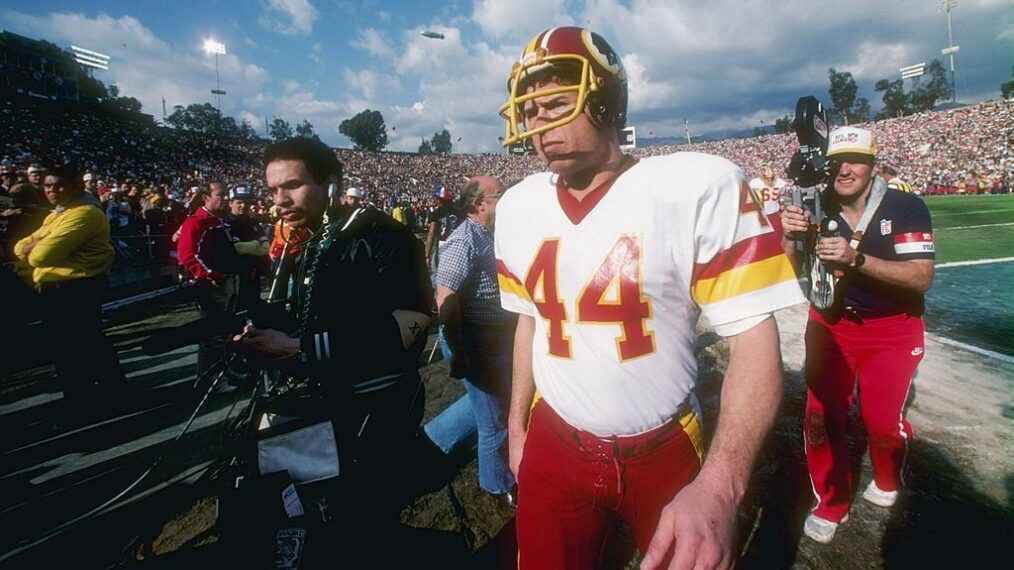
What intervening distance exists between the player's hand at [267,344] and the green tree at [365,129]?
11023 cm

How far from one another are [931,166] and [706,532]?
55636 mm

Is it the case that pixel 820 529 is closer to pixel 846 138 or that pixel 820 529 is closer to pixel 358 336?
pixel 846 138

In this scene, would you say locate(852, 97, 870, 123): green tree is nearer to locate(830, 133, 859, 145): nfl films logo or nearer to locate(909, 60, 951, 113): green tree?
locate(909, 60, 951, 113): green tree

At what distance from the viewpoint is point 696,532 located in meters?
1.04

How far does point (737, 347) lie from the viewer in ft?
4.13

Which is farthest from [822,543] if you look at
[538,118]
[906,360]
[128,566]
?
[128,566]

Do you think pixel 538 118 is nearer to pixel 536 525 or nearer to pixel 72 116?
pixel 536 525

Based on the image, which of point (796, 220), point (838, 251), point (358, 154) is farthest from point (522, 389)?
point (358, 154)

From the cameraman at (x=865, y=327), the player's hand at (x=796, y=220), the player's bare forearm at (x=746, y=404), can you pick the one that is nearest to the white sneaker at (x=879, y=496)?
the cameraman at (x=865, y=327)

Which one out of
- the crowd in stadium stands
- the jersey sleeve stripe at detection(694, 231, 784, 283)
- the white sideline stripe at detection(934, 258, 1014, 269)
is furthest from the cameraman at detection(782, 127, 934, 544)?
the crowd in stadium stands

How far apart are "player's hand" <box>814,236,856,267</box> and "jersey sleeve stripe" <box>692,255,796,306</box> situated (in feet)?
5.36

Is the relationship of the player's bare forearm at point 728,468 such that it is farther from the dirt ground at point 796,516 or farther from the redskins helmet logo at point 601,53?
the dirt ground at point 796,516

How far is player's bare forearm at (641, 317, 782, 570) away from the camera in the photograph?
1.04 metres

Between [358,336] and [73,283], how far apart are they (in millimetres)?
4578
